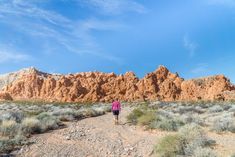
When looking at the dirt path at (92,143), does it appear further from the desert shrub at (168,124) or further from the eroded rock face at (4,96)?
the eroded rock face at (4,96)

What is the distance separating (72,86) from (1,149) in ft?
276

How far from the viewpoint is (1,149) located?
13602 mm

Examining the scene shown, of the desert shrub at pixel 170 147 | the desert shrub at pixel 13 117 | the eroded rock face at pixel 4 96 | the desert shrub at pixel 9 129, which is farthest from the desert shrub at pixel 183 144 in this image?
the eroded rock face at pixel 4 96

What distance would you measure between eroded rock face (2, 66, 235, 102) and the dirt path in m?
56.5

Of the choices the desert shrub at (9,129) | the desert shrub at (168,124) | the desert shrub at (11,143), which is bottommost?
the desert shrub at (11,143)

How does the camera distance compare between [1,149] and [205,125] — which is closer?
[1,149]

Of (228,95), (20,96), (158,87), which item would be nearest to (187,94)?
(158,87)

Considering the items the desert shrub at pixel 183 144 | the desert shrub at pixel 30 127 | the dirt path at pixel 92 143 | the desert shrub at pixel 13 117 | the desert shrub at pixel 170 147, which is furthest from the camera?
the desert shrub at pixel 13 117

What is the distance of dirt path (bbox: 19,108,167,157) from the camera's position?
13.8 metres

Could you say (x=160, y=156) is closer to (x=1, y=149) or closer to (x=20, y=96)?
(x=1, y=149)

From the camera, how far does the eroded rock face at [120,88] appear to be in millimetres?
82750

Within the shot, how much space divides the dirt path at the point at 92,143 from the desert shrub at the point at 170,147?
108 centimetres

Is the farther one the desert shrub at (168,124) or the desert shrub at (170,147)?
the desert shrub at (168,124)

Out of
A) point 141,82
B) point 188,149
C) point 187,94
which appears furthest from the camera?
point 141,82
